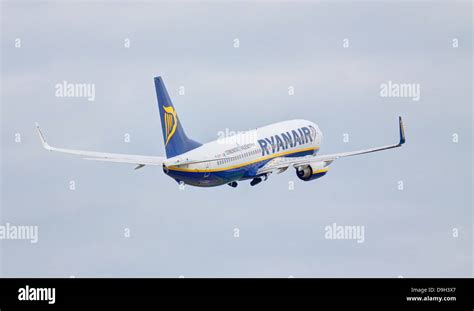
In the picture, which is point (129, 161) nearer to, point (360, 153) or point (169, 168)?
point (169, 168)

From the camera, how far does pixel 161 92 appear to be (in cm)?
12838

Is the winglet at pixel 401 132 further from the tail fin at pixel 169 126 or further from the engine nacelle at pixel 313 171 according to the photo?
the tail fin at pixel 169 126

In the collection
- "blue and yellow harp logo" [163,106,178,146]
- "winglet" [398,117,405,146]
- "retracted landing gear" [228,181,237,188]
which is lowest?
"retracted landing gear" [228,181,237,188]

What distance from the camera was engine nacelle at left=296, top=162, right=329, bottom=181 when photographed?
141 m

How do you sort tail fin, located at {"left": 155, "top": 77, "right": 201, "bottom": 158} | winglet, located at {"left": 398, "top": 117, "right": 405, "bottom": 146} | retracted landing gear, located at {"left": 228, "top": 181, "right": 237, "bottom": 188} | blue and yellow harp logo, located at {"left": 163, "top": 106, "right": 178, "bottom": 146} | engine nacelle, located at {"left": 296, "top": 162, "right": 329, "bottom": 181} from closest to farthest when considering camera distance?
tail fin, located at {"left": 155, "top": 77, "right": 201, "bottom": 158} → blue and yellow harp logo, located at {"left": 163, "top": 106, "right": 178, "bottom": 146} → winglet, located at {"left": 398, "top": 117, "right": 405, "bottom": 146} → retracted landing gear, located at {"left": 228, "top": 181, "right": 237, "bottom": 188} → engine nacelle, located at {"left": 296, "top": 162, "right": 329, "bottom": 181}

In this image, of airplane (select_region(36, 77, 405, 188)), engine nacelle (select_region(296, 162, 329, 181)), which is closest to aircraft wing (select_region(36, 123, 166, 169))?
airplane (select_region(36, 77, 405, 188))

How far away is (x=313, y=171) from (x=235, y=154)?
10548 millimetres

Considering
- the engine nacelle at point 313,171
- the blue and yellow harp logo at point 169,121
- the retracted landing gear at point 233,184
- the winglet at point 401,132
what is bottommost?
the retracted landing gear at point 233,184

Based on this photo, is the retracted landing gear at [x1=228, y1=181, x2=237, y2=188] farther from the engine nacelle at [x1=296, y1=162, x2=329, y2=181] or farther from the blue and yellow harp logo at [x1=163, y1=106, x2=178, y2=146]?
the blue and yellow harp logo at [x1=163, y1=106, x2=178, y2=146]

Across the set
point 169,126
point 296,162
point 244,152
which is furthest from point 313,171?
point 169,126

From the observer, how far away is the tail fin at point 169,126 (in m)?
128

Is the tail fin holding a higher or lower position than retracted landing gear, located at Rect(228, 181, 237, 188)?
higher

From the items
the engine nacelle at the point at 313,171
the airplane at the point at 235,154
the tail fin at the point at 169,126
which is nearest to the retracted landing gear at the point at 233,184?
the airplane at the point at 235,154
